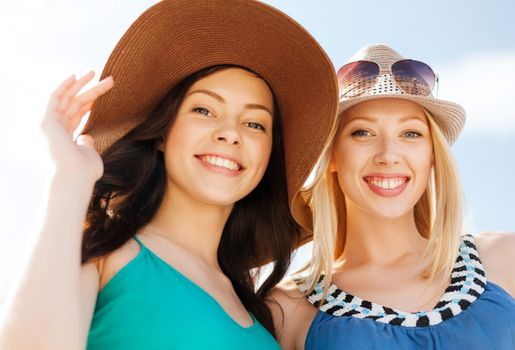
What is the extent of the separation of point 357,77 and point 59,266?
2.27 m

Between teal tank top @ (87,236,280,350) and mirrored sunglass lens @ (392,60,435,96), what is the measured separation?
170cm

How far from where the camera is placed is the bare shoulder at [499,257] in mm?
3367

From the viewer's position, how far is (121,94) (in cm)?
321

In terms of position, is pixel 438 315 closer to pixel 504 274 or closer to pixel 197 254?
pixel 504 274

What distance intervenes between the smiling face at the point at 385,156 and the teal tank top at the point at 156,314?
120 cm

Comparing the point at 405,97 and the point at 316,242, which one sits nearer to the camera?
the point at 405,97

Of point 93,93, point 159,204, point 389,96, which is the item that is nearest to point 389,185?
point 389,96

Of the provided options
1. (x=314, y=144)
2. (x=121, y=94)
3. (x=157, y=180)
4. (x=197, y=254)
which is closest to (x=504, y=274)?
(x=314, y=144)

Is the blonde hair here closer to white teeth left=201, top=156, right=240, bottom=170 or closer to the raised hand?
white teeth left=201, top=156, right=240, bottom=170

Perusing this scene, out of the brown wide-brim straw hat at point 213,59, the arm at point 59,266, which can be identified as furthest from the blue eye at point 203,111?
the arm at point 59,266

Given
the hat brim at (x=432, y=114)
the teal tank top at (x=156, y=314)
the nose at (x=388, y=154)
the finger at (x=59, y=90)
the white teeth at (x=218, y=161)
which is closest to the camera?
the finger at (x=59, y=90)

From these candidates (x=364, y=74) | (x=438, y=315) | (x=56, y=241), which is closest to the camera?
(x=56, y=241)

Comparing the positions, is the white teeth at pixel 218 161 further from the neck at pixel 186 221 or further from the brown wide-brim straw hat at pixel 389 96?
the brown wide-brim straw hat at pixel 389 96

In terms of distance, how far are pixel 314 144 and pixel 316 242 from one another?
2.12 feet
